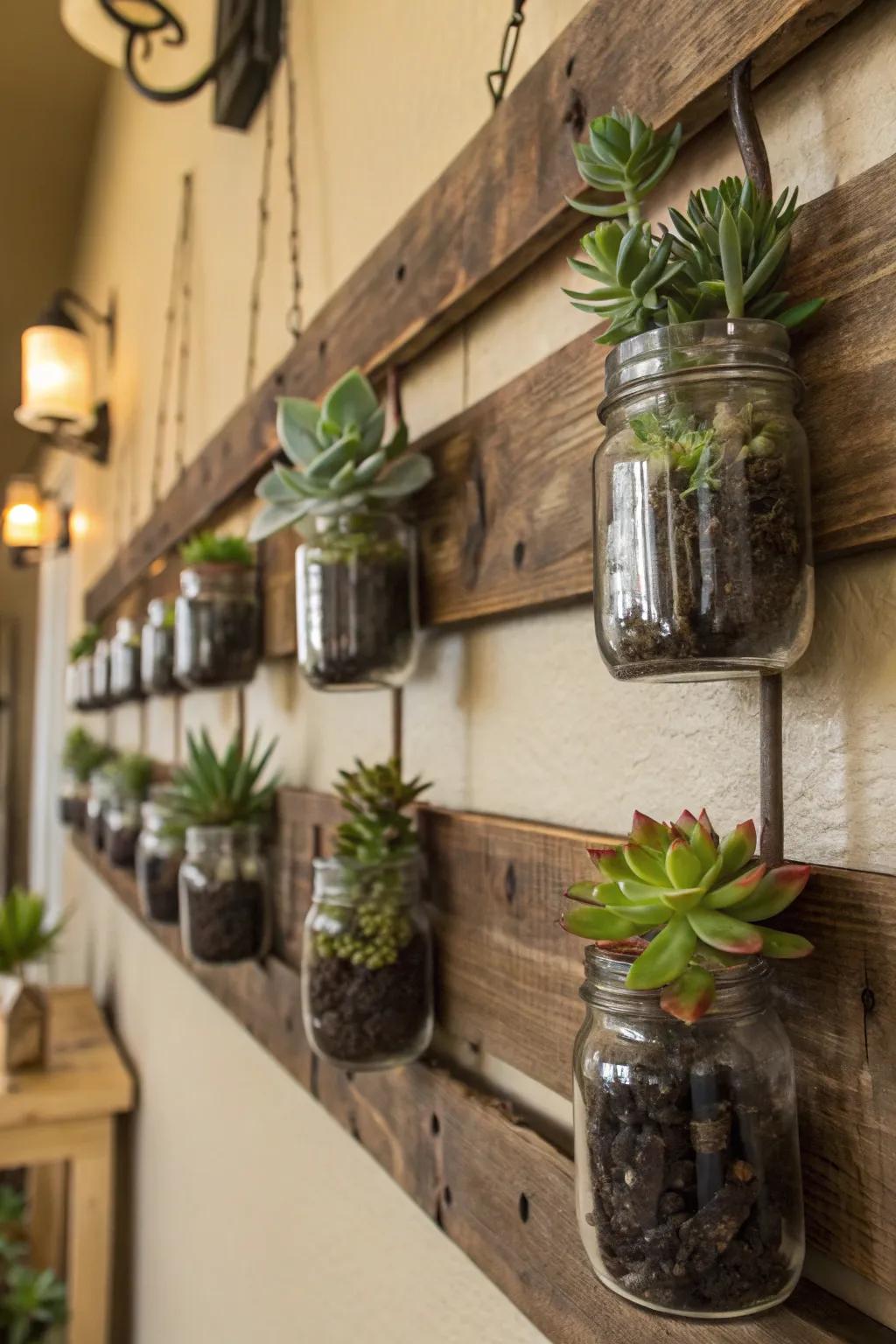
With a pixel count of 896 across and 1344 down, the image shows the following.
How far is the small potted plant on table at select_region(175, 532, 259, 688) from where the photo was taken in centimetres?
119

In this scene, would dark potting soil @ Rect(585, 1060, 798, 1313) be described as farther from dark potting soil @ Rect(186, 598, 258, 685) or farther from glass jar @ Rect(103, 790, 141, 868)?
glass jar @ Rect(103, 790, 141, 868)

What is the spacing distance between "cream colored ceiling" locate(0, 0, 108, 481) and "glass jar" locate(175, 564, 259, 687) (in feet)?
6.15

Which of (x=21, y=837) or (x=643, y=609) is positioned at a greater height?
(x=643, y=609)

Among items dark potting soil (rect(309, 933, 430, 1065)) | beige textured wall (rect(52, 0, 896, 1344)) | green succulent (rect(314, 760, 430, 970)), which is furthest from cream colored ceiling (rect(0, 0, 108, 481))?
dark potting soil (rect(309, 933, 430, 1065))

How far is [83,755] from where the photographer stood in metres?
2.64

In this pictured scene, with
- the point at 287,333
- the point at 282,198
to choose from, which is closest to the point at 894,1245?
the point at 287,333

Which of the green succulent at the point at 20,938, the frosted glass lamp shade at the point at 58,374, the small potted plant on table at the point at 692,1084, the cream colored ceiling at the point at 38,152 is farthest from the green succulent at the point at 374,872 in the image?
the cream colored ceiling at the point at 38,152

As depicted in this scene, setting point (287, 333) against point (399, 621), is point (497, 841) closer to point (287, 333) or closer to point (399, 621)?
point (399, 621)

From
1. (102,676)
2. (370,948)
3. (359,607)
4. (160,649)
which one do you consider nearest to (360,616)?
(359,607)

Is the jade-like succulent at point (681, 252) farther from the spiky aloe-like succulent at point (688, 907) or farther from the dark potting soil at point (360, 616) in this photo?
the dark potting soil at point (360, 616)

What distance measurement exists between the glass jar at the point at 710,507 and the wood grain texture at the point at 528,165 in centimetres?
14

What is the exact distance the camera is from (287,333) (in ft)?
3.99

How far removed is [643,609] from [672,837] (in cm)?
9

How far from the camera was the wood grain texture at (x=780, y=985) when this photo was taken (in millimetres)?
394
